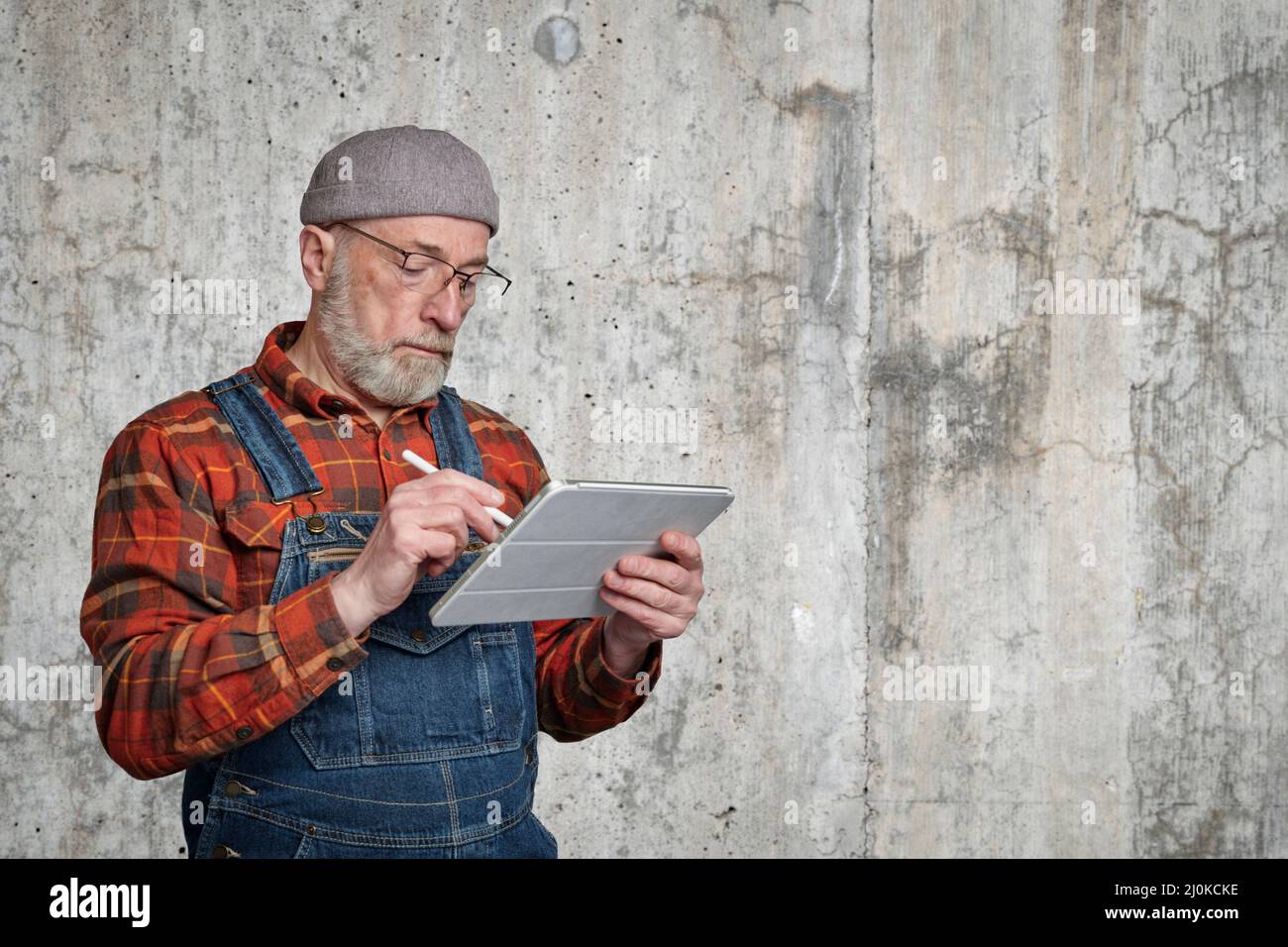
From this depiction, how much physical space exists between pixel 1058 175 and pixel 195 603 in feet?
9.30

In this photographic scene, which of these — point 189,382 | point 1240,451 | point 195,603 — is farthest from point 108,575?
point 1240,451

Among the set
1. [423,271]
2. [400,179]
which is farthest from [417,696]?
[400,179]

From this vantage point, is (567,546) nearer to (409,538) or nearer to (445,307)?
(409,538)

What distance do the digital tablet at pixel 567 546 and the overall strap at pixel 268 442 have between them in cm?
31

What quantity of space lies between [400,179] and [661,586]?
72 cm

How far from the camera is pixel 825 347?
3.64 metres

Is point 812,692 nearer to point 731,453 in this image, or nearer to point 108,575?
point 731,453

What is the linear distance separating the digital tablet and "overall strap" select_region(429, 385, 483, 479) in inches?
13.1

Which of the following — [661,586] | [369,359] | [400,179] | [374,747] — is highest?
[400,179]

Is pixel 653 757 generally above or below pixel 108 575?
below

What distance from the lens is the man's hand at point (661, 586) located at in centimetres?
179

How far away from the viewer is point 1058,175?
3.68 m

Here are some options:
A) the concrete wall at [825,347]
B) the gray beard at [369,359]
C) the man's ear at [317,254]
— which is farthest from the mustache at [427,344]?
the concrete wall at [825,347]
